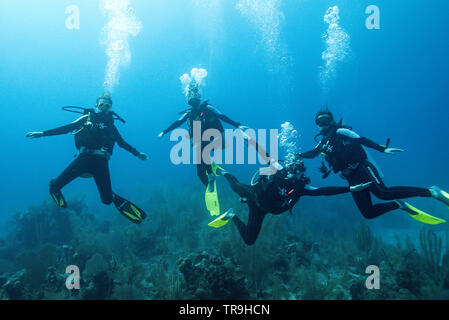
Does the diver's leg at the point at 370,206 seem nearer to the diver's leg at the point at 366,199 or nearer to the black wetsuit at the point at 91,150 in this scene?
the diver's leg at the point at 366,199

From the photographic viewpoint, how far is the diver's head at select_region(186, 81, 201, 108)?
23.7ft

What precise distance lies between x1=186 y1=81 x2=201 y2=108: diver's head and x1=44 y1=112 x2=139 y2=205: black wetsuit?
2460 millimetres

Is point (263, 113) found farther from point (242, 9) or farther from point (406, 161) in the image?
point (406, 161)

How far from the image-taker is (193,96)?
725 cm

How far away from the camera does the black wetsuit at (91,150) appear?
17.8 ft

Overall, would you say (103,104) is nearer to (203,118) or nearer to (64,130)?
(64,130)

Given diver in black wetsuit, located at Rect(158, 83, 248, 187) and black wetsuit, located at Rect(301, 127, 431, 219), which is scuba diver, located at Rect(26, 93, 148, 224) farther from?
black wetsuit, located at Rect(301, 127, 431, 219)

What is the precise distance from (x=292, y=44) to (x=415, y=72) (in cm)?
3988

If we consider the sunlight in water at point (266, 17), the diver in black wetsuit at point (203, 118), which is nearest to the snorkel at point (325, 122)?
the diver in black wetsuit at point (203, 118)

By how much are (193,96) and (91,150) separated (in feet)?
10.8

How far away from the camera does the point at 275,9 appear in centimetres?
5903

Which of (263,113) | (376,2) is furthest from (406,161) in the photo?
(263,113)

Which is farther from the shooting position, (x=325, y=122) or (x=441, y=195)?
(x=325, y=122)
